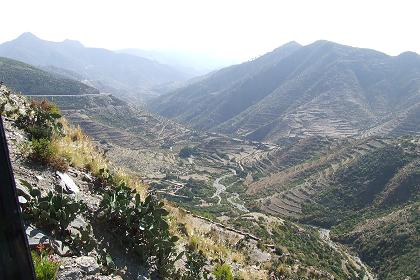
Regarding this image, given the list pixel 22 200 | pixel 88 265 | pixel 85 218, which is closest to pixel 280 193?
Result: pixel 85 218

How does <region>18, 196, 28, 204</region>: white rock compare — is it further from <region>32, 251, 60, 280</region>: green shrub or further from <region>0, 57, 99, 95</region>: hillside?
<region>0, 57, 99, 95</region>: hillside

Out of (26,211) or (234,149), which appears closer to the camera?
(26,211)

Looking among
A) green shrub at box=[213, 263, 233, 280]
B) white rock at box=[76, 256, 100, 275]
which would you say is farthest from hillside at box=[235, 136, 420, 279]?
white rock at box=[76, 256, 100, 275]

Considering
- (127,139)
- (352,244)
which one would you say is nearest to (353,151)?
(352,244)

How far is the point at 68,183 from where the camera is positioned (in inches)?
358

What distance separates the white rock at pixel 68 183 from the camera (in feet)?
29.3

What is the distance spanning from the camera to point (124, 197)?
888cm

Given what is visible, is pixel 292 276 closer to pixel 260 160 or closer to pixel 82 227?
pixel 82 227

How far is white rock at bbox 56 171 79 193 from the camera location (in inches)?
352

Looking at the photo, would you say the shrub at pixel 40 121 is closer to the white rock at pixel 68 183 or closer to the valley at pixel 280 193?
the valley at pixel 280 193

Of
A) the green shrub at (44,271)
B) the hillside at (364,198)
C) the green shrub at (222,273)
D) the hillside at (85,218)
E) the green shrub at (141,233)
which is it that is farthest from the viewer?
the hillside at (364,198)

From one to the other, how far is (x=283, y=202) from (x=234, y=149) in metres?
93.9

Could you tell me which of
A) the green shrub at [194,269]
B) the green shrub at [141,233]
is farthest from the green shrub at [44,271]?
the green shrub at [194,269]

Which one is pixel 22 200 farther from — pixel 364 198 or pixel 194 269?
pixel 364 198
